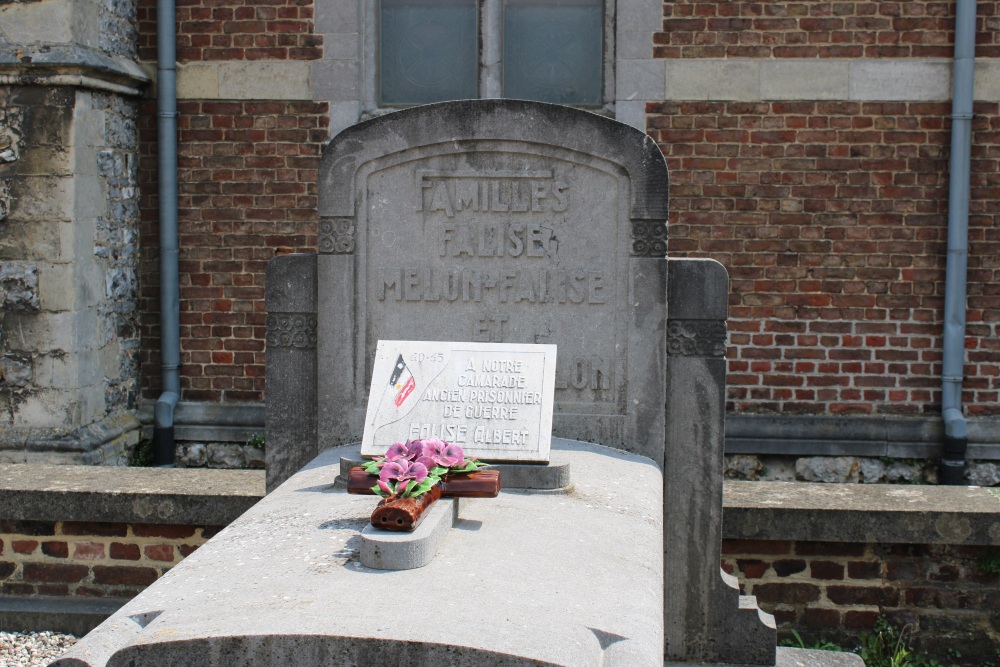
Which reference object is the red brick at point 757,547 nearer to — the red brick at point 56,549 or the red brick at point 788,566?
the red brick at point 788,566

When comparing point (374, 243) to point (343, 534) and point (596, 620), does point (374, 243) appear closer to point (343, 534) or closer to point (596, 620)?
point (343, 534)

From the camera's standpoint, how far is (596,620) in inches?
87.7

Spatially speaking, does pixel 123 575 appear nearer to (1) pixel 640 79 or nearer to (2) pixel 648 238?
(2) pixel 648 238

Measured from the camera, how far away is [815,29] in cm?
636

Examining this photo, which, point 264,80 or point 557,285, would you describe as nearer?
point 557,285

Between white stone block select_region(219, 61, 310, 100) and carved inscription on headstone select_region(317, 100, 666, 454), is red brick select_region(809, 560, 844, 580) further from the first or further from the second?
white stone block select_region(219, 61, 310, 100)

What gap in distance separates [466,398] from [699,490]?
3.23 ft

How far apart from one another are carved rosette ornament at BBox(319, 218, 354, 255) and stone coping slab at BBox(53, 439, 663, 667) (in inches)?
42.3

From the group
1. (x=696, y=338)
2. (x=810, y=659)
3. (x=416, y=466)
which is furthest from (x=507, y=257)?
(x=810, y=659)

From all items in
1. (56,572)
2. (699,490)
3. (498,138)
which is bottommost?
(56,572)

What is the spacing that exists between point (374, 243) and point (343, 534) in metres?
1.42

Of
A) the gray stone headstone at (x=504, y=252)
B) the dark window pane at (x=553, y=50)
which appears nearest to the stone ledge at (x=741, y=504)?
the gray stone headstone at (x=504, y=252)

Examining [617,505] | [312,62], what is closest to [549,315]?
[617,505]

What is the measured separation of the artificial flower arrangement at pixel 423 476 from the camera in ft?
8.93
